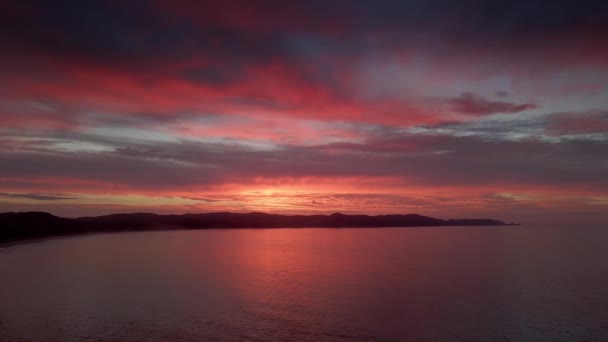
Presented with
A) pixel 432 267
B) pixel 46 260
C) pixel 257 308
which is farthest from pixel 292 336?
pixel 46 260

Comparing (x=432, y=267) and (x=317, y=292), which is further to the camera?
(x=432, y=267)

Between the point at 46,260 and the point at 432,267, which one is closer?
the point at 432,267

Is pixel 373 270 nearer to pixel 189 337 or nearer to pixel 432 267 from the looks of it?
pixel 432 267

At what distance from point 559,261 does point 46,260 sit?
126m

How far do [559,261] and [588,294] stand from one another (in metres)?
49.8

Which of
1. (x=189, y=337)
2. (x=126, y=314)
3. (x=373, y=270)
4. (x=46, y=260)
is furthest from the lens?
(x=46, y=260)

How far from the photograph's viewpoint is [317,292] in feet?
192

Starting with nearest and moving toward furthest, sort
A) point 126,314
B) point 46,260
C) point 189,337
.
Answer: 1. point 189,337
2. point 126,314
3. point 46,260

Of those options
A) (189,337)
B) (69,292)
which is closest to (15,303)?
(69,292)

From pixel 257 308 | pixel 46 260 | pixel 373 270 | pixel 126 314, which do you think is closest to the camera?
pixel 126 314

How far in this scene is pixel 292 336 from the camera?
36.9 m

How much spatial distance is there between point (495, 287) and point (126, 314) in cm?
5287

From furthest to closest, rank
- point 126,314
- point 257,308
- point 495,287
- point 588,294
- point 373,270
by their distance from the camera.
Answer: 1. point 373,270
2. point 495,287
3. point 588,294
4. point 257,308
5. point 126,314

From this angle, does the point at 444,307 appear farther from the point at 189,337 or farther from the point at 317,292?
the point at 189,337
